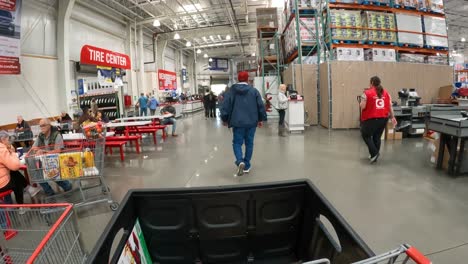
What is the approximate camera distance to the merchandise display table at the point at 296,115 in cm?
825

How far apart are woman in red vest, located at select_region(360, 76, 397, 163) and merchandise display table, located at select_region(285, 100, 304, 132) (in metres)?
3.39

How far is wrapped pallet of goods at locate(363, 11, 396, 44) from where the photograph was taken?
28.1ft

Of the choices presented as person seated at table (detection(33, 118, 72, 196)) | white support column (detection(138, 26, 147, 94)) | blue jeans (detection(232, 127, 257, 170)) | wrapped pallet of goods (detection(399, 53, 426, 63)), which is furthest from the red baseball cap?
white support column (detection(138, 26, 147, 94))

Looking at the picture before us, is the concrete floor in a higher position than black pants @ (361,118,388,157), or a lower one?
lower

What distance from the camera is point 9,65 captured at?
6.93 m

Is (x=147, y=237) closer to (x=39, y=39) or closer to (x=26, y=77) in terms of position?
(x=26, y=77)

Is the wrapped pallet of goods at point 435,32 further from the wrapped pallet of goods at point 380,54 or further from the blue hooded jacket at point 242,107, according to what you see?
the blue hooded jacket at point 242,107

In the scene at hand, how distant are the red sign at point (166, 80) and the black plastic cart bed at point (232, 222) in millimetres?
16700

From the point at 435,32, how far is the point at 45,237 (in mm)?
12157

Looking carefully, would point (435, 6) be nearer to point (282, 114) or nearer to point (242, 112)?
point (282, 114)

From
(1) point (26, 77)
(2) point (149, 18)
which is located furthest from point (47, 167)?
(2) point (149, 18)

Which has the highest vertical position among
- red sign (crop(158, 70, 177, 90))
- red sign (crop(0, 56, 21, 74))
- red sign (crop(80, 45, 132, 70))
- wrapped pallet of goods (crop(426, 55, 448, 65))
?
red sign (crop(158, 70, 177, 90))

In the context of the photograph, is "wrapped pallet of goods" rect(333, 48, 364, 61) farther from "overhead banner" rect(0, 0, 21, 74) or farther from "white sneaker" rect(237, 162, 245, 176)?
"overhead banner" rect(0, 0, 21, 74)

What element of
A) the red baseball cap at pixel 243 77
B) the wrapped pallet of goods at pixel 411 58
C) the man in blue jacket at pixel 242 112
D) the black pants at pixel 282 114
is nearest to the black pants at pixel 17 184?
the man in blue jacket at pixel 242 112
